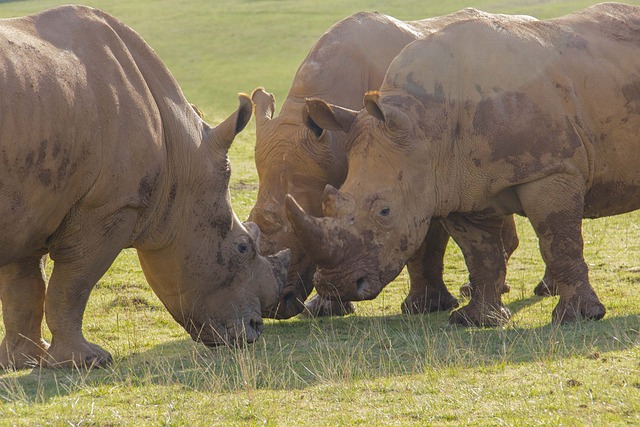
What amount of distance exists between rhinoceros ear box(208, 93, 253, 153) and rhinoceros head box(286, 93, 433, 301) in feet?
2.72

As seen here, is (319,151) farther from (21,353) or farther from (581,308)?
(21,353)

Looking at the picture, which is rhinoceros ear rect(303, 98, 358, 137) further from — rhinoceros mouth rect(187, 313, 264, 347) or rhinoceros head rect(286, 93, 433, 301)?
rhinoceros mouth rect(187, 313, 264, 347)

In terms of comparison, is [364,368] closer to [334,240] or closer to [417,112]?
[334,240]

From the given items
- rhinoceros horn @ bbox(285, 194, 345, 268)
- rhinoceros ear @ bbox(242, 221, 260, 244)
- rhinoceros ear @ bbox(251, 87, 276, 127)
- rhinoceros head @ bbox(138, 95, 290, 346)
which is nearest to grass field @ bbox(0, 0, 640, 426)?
rhinoceros head @ bbox(138, 95, 290, 346)

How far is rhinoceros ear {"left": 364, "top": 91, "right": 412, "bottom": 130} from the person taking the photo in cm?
909

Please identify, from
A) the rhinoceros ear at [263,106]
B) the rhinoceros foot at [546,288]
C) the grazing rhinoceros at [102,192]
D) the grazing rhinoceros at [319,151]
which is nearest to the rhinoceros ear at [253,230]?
the grazing rhinoceros at [102,192]

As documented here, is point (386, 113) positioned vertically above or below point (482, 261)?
above

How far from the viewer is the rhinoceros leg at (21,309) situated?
862 cm

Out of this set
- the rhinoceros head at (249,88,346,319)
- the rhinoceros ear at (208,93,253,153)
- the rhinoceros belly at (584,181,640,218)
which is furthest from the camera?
the rhinoceros head at (249,88,346,319)

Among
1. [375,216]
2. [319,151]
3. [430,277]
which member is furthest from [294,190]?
[430,277]

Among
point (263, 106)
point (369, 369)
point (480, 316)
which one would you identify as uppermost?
point (263, 106)

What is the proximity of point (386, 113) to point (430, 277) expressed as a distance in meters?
2.24

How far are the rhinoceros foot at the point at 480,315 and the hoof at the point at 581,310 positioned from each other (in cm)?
47

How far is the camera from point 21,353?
A: 856 centimetres
